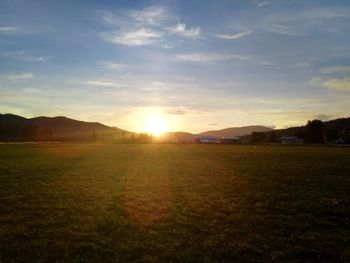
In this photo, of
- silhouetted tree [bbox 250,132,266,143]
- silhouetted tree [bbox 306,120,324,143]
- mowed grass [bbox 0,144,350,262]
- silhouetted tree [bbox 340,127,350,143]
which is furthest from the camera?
silhouetted tree [bbox 250,132,266,143]

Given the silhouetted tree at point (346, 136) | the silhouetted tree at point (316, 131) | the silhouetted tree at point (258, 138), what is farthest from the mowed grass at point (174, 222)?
the silhouetted tree at point (258, 138)

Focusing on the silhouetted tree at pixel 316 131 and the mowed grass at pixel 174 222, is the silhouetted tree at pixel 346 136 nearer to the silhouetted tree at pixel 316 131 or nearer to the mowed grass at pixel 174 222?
the silhouetted tree at pixel 316 131

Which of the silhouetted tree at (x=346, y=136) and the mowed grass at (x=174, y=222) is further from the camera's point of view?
the silhouetted tree at (x=346, y=136)

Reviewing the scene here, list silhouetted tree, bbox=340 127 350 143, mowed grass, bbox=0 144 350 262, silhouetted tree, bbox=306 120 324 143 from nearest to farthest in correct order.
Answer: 1. mowed grass, bbox=0 144 350 262
2. silhouetted tree, bbox=340 127 350 143
3. silhouetted tree, bbox=306 120 324 143

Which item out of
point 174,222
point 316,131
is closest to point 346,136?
point 316,131

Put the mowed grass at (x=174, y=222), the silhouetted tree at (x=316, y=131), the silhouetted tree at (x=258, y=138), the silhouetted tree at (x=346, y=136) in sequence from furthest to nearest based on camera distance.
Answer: the silhouetted tree at (x=258, y=138) → the silhouetted tree at (x=316, y=131) → the silhouetted tree at (x=346, y=136) → the mowed grass at (x=174, y=222)

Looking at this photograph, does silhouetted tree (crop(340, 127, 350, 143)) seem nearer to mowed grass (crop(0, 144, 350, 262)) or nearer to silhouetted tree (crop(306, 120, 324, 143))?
silhouetted tree (crop(306, 120, 324, 143))

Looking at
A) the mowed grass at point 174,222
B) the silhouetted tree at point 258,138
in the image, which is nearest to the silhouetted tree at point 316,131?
the silhouetted tree at point 258,138

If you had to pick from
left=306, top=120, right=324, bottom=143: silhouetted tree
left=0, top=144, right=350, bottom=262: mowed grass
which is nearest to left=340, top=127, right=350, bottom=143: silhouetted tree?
left=306, top=120, right=324, bottom=143: silhouetted tree

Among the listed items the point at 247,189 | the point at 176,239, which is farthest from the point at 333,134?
the point at 176,239

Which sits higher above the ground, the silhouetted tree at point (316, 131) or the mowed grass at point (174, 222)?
the silhouetted tree at point (316, 131)

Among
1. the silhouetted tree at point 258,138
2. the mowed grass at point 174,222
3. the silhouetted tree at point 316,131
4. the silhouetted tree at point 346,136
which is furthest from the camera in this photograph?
the silhouetted tree at point 258,138

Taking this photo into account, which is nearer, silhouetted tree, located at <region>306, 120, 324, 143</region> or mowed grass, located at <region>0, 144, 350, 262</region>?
mowed grass, located at <region>0, 144, 350, 262</region>

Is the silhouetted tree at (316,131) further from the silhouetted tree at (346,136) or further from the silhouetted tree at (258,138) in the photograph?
the silhouetted tree at (258,138)
